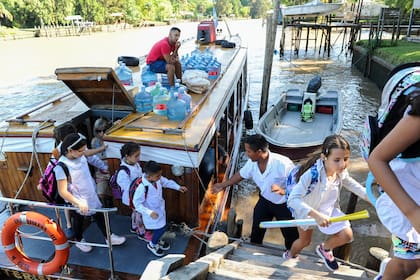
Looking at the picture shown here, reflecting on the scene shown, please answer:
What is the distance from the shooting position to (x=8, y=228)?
3107 mm

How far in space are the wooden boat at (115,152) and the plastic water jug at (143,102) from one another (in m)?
0.11

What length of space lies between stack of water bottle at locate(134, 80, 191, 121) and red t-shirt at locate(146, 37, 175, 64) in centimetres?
135

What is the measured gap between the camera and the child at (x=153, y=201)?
3.26 metres

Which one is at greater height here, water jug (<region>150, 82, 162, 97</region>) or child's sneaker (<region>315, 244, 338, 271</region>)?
water jug (<region>150, 82, 162, 97</region>)

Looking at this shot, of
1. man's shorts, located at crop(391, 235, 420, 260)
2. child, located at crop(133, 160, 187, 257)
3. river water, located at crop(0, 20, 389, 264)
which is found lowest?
river water, located at crop(0, 20, 389, 264)

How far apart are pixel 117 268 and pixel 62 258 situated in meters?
0.59

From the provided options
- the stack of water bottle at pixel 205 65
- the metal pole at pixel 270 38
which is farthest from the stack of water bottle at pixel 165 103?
the metal pole at pixel 270 38

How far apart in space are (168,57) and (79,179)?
3064 mm

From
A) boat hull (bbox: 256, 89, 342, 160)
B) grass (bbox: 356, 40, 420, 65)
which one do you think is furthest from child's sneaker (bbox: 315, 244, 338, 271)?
grass (bbox: 356, 40, 420, 65)

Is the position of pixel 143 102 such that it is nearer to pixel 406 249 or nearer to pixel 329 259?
pixel 329 259

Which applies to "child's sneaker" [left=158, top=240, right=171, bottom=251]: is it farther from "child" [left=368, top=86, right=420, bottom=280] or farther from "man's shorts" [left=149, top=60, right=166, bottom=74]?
"man's shorts" [left=149, top=60, right=166, bottom=74]

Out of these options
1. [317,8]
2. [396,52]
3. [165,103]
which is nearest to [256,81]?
[396,52]

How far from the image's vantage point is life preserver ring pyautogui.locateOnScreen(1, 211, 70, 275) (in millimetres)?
3039

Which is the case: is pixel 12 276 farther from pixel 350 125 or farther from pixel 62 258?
pixel 350 125
